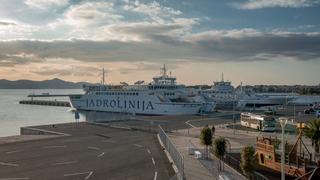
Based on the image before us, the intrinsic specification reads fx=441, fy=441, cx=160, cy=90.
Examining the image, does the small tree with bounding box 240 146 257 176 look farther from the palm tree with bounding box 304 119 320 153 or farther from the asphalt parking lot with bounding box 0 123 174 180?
the palm tree with bounding box 304 119 320 153

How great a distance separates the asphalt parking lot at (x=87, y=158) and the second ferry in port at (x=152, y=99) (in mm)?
56647

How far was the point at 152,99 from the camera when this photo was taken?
370ft

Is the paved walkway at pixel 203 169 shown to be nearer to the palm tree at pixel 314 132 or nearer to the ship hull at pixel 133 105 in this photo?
the palm tree at pixel 314 132

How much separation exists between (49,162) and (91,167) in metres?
3.83

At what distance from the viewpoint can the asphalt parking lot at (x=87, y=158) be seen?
28.3 meters

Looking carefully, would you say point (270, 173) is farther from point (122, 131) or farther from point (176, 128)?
point (176, 128)

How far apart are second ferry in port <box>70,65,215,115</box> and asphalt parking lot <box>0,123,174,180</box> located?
5665 centimetres

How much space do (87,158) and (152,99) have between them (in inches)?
3082

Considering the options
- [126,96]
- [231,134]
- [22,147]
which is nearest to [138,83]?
[126,96]

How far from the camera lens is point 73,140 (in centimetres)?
4538

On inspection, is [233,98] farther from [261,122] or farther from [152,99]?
[261,122]

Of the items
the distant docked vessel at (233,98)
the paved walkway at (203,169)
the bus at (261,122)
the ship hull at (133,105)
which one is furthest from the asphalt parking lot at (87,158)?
the distant docked vessel at (233,98)

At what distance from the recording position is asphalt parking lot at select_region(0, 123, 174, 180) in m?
28.3

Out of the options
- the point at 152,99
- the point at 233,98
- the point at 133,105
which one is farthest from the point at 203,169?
the point at 233,98
